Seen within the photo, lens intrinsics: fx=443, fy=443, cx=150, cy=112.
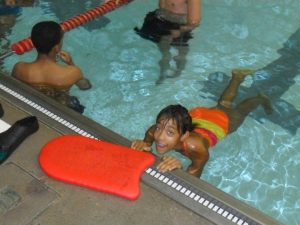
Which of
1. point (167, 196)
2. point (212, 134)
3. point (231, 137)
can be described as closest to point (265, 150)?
point (231, 137)

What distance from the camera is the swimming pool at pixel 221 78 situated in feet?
11.3

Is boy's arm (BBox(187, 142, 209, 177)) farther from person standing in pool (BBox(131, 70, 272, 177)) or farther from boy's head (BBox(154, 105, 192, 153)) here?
boy's head (BBox(154, 105, 192, 153))

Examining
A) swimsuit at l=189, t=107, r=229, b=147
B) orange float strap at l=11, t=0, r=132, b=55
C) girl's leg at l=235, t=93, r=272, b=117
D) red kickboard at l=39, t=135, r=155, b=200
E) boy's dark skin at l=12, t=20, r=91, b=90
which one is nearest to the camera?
red kickboard at l=39, t=135, r=155, b=200

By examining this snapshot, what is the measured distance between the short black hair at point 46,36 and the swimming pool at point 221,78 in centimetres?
85

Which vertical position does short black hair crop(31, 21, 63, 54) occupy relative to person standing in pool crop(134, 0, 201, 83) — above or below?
above

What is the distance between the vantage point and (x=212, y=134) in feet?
10.7

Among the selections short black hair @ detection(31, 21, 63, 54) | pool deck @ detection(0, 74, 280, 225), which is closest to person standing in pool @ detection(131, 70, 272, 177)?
pool deck @ detection(0, 74, 280, 225)

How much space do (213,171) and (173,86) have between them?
1101mm

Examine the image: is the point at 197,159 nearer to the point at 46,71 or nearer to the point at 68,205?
the point at 68,205

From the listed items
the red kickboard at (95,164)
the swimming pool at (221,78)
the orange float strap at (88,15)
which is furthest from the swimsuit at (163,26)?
the red kickboard at (95,164)

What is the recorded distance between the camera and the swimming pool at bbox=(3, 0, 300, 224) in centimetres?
346

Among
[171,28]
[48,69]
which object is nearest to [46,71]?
[48,69]

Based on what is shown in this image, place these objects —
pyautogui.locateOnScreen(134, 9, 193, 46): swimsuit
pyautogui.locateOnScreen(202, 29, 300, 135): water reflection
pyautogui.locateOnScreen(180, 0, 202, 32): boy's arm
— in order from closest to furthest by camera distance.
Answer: pyautogui.locateOnScreen(202, 29, 300, 135): water reflection → pyautogui.locateOnScreen(180, 0, 202, 32): boy's arm → pyautogui.locateOnScreen(134, 9, 193, 46): swimsuit

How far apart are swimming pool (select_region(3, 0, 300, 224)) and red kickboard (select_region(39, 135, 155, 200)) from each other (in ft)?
3.81
